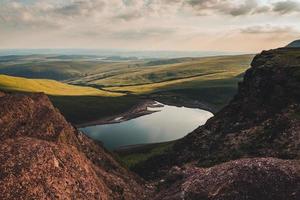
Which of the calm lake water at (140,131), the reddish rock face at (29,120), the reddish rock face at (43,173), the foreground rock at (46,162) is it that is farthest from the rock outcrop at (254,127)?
the calm lake water at (140,131)

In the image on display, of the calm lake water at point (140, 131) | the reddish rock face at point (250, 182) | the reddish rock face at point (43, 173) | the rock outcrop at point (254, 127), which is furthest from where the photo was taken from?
the calm lake water at point (140, 131)

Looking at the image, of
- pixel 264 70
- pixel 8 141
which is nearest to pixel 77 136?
pixel 8 141

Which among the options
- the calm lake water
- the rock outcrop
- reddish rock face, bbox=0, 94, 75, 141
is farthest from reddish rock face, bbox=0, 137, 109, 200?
the calm lake water

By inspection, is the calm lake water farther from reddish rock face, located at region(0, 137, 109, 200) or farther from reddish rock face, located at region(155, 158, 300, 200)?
reddish rock face, located at region(155, 158, 300, 200)

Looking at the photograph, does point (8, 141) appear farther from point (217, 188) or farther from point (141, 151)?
point (141, 151)

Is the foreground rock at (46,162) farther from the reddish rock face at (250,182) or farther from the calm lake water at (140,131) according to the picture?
the calm lake water at (140,131)

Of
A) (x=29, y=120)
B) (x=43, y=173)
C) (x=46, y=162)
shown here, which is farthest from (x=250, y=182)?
(x=29, y=120)

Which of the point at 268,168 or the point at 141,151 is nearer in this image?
the point at 268,168
